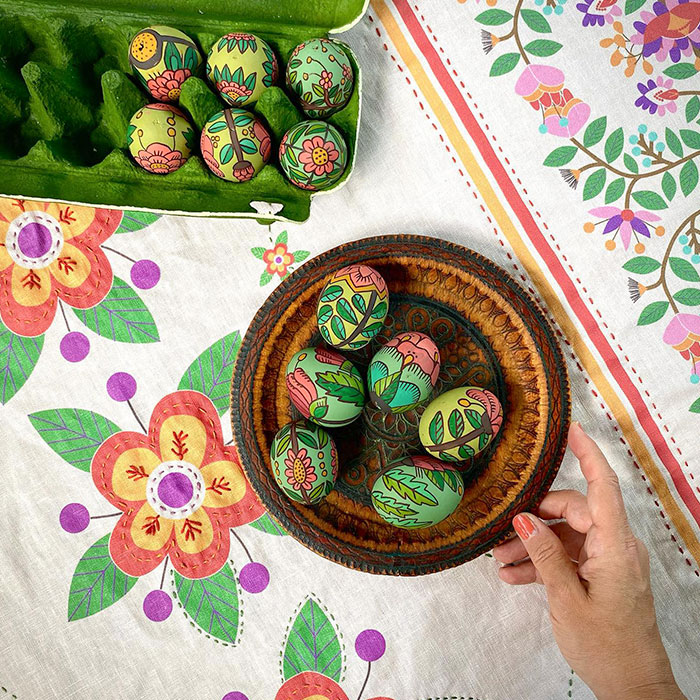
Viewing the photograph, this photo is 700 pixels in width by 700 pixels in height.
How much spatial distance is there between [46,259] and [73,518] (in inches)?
12.1

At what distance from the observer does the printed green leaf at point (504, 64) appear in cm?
68

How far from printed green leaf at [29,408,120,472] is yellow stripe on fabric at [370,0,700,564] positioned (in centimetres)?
52

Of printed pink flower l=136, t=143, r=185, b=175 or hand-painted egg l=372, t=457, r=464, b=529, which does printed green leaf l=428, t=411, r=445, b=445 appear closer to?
hand-painted egg l=372, t=457, r=464, b=529

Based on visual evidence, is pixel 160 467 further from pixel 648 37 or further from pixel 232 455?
pixel 648 37

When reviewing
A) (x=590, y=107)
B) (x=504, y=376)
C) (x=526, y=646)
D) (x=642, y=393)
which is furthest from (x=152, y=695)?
(x=590, y=107)

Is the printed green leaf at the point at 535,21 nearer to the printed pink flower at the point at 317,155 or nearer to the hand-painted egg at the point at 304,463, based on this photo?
the printed pink flower at the point at 317,155

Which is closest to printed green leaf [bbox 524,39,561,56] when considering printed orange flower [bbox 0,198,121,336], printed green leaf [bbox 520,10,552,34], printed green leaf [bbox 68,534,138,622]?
printed green leaf [bbox 520,10,552,34]

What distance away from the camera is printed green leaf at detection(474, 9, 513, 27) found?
2.23ft

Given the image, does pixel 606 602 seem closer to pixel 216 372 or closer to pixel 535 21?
pixel 216 372

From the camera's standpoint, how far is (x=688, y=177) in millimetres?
687

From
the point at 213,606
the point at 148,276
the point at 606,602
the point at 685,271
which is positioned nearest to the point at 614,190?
the point at 685,271

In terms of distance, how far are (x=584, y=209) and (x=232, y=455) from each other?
507 mm

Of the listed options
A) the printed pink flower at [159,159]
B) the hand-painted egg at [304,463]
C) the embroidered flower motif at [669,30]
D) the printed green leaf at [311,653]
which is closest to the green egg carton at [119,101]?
the printed pink flower at [159,159]

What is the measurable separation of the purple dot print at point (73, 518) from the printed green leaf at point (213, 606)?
0.40ft
